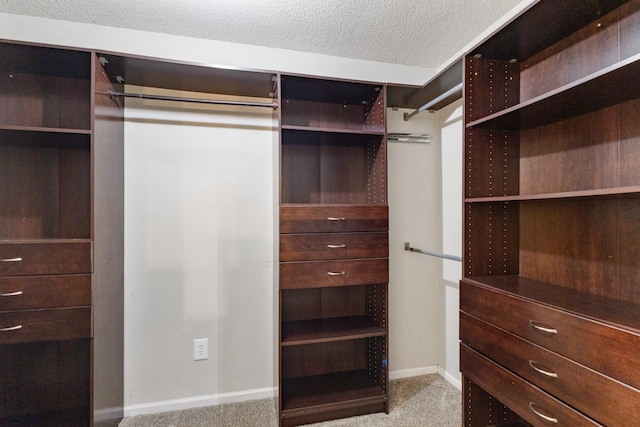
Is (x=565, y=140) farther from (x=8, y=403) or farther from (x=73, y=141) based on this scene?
(x=8, y=403)

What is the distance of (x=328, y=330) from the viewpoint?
1.87 metres

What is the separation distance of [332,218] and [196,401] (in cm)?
140

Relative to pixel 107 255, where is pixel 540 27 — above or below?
above

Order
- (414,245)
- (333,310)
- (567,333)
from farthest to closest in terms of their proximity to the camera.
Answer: (414,245) < (333,310) < (567,333)

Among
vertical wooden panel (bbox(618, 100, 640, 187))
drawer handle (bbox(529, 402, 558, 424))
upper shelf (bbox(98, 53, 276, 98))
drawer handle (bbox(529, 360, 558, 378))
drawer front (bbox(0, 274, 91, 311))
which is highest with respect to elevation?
upper shelf (bbox(98, 53, 276, 98))

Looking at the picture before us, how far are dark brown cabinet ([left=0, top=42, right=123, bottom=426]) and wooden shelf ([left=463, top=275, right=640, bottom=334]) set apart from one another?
1803 mm

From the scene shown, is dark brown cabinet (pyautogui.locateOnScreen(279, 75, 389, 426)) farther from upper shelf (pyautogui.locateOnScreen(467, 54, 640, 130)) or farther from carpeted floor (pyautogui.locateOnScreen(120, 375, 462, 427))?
upper shelf (pyautogui.locateOnScreen(467, 54, 640, 130))

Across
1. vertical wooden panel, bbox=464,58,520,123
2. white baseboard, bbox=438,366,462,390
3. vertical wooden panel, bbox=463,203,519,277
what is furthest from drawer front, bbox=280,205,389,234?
white baseboard, bbox=438,366,462,390

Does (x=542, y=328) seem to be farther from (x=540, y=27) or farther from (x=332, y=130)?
(x=332, y=130)

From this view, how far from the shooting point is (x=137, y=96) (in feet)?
5.59

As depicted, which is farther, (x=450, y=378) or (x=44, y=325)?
(x=450, y=378)

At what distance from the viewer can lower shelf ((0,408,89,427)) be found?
5.28 ft

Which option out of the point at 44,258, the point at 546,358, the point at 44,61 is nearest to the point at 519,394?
the point at 546,358

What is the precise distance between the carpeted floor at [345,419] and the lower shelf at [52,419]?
21 cm
